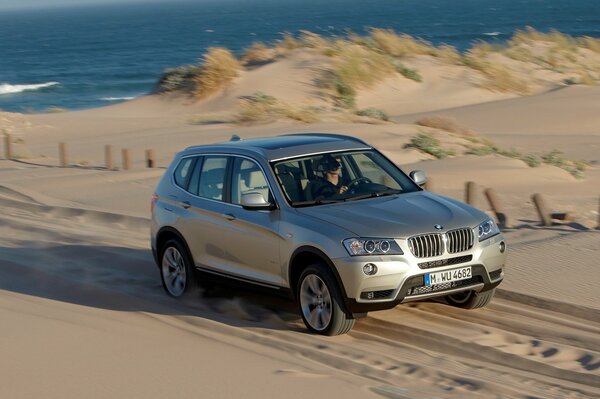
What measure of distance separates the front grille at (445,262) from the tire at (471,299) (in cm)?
63

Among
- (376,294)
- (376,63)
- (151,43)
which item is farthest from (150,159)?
(151,43)

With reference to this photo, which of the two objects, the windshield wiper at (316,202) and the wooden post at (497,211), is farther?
the wooden post at (497,211)

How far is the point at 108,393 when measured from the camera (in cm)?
722

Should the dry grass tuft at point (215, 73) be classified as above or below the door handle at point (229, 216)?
below

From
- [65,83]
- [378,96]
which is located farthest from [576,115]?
[65,83]

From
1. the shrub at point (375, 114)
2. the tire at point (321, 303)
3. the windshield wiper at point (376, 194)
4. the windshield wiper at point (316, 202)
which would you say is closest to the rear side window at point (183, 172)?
the windshield wiper at point (316, 202)

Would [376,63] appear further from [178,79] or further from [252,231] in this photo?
[252,231]

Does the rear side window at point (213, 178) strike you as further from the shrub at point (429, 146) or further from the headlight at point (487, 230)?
the shrub at point (429, 146)

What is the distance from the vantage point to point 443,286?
8.51 m

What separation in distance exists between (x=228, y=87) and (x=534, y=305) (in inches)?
1284

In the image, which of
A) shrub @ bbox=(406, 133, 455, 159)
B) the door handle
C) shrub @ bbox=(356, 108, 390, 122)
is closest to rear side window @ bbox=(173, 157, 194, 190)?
the door handle

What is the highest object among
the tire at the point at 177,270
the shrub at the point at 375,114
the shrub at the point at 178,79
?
the tire at the point at 177,270

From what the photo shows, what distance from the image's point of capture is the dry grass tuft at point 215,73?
4141 cm

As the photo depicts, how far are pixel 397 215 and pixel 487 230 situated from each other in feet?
2.62
